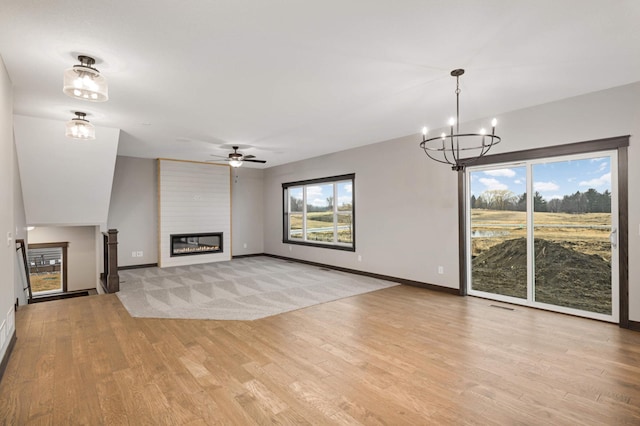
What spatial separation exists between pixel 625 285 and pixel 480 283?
170cm

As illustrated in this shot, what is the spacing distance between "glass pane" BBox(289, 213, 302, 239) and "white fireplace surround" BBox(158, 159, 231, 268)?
173cm

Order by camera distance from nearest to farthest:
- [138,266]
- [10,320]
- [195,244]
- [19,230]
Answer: [10,320] → [19,230] → [138,266] → [195,244]

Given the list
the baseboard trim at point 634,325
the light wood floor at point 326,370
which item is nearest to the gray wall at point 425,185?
the baseboard trim at point 634,325

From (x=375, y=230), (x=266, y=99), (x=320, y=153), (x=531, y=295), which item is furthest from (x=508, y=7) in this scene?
(x=320, y=153)

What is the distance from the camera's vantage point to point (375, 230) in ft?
21.0

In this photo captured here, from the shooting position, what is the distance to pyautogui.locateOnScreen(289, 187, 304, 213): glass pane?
8.67 metres

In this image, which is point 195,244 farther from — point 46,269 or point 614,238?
point 614,238

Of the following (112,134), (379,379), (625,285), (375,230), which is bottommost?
(379,379)

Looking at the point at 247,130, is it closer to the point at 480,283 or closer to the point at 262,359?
the point at 262,359

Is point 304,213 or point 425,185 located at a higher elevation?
point 425,185

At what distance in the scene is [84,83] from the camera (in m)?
2.65

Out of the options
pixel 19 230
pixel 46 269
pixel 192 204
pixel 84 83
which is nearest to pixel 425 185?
pixel 84 83

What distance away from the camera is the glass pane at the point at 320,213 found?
25.3 ft

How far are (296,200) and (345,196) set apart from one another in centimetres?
196
